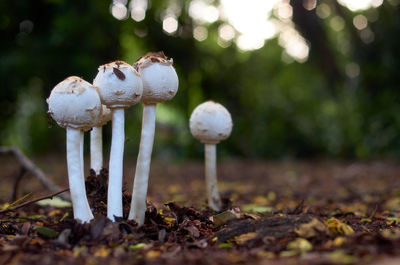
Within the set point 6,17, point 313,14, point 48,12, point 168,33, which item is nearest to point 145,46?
point 168,33

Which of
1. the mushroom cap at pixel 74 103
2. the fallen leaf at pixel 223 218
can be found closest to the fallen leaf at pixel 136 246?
the fallen leaf at pixel 223 218

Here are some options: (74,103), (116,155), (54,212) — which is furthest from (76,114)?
(54,212)

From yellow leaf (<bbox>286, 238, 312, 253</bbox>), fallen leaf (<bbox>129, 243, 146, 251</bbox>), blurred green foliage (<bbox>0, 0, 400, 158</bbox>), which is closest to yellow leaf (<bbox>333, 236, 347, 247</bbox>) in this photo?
yellow leaf (<bbox>286, 238, 312, 253</bbox>)

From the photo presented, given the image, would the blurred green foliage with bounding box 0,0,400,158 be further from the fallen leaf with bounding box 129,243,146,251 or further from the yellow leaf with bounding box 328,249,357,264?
the yellow leaf with bounding box 328,249,357,264

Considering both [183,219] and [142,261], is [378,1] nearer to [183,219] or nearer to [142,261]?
[183,219]

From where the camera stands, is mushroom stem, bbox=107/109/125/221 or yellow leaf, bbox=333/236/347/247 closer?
yellow leaf, bbox=333/236/347/247

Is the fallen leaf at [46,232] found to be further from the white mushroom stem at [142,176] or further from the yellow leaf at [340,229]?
the yellow leaf at [340,229]
